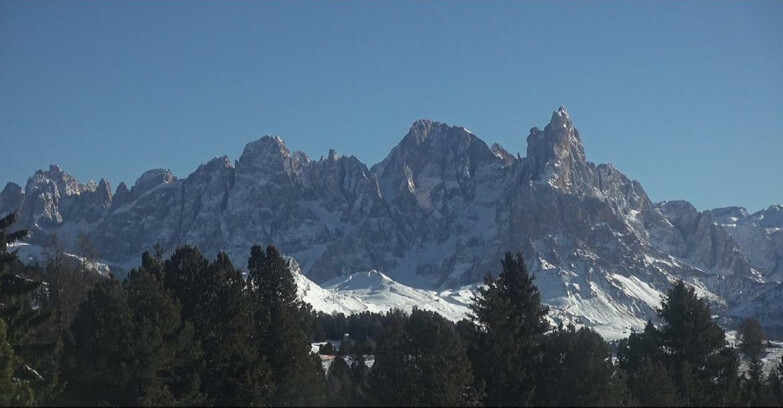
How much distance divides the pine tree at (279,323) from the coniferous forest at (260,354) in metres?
0.09

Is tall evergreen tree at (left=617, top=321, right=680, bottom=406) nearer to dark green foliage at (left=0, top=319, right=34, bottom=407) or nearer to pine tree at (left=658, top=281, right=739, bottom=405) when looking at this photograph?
pine tree at (left=658, top=281, right=739, bottom=405)

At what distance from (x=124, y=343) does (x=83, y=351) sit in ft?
9.31

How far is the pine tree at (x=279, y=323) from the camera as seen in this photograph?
5384cm

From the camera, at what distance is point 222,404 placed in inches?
1948

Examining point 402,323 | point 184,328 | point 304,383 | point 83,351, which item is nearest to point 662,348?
point 402,323

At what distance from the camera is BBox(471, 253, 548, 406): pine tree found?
5341 centimetres

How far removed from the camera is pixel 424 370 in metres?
48.2

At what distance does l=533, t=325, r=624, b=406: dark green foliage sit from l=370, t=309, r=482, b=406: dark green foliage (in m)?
5.17

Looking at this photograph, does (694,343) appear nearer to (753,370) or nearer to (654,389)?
(654,389)

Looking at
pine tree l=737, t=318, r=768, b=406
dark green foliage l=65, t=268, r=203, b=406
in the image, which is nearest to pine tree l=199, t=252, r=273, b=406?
dark green foliage l=65, t=268, r=203, b=406

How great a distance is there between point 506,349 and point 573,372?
4.07 meters

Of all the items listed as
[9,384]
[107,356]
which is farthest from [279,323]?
[9,384]

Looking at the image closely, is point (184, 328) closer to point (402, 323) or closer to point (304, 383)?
point (304, 383)

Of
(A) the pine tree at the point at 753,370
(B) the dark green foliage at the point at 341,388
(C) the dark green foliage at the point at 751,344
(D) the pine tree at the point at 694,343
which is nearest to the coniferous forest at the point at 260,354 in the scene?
(D) the pine tree at the point at 694,343
